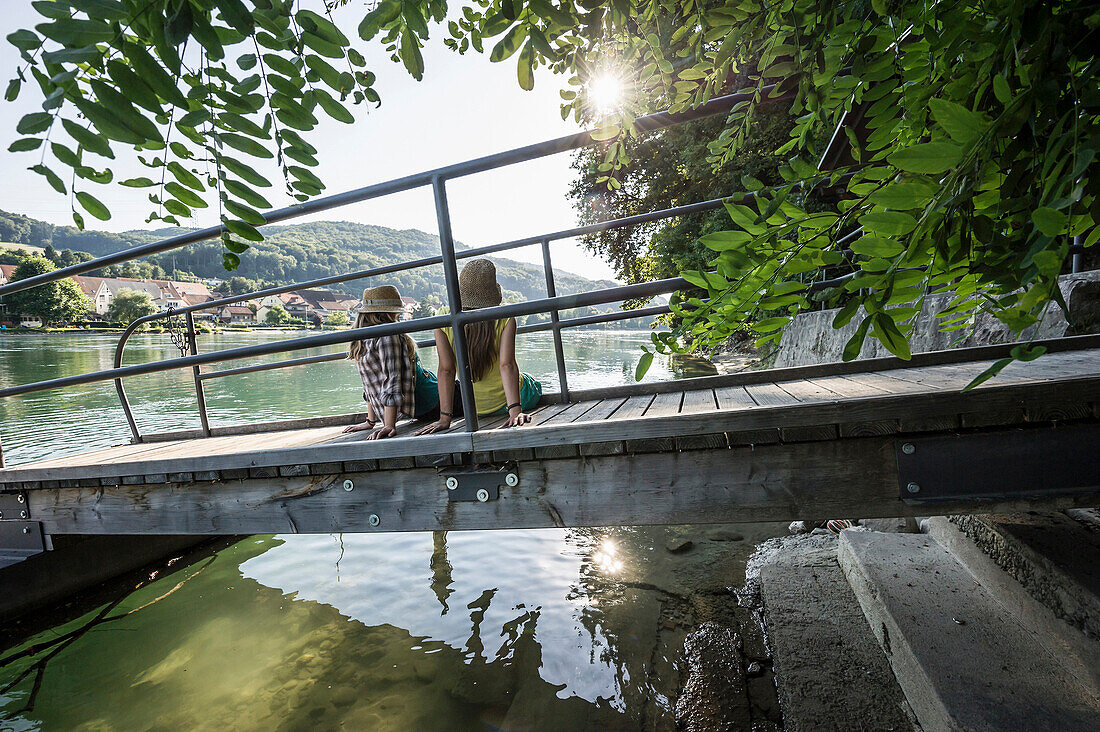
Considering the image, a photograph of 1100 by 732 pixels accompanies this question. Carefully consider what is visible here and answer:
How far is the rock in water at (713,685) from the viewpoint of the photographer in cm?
206

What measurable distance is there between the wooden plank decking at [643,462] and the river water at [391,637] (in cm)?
87

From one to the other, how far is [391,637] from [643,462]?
2227 mm

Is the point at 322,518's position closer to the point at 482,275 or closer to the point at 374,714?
Answer: the point at 374,714

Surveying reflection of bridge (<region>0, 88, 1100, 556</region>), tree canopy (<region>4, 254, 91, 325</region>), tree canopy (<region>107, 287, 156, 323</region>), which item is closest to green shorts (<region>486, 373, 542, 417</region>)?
reflection of bridge (<region>0, 88, 1100, 556</region>)

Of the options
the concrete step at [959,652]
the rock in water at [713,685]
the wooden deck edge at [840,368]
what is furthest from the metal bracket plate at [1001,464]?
the rock in water at [713,685]

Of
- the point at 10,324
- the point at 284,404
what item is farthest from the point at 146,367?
the point at 10,324

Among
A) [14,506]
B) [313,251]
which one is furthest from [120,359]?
[313,251]

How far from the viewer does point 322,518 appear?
2.13 metres

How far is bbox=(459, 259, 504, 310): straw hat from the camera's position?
8.94ft

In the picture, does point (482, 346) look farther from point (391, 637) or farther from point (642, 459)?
point (391, 637)

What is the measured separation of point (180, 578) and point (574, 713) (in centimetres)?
320

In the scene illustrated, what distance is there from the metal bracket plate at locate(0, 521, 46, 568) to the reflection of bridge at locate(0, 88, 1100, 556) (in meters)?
0.02

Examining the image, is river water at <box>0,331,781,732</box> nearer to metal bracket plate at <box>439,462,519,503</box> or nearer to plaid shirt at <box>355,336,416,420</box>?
metal bracket plate at <box>439,462,519,503</box>

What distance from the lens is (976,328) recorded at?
10.3ft
